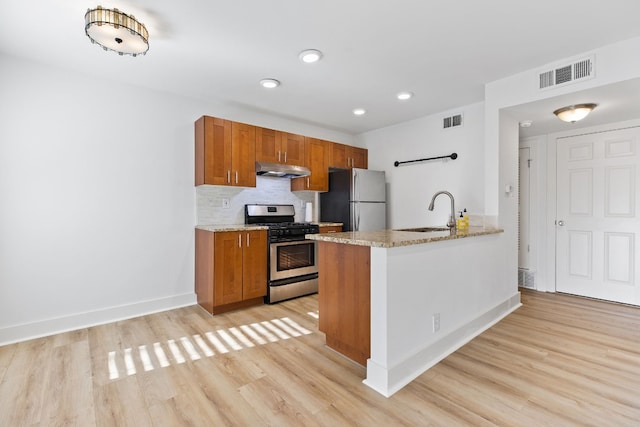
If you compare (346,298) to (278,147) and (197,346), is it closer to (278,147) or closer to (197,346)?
(197,346)

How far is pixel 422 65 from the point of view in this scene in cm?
273

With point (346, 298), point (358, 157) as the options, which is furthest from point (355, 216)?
point (346, 298)

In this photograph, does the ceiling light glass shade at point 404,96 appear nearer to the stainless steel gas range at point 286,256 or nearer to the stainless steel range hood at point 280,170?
the stainless steel range hood at point 280,170

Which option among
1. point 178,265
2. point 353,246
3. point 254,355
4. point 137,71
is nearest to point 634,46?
point 353,246

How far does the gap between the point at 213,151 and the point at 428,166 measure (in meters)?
2.85

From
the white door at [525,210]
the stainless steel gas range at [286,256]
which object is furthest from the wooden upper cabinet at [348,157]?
the white door at [525,210]

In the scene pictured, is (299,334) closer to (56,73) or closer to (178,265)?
(178,265)

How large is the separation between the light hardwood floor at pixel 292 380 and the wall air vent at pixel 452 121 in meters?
2.42

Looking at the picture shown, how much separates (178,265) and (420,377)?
2.75 meters

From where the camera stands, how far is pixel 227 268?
10.5 feet

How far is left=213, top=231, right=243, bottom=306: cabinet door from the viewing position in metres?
3.13

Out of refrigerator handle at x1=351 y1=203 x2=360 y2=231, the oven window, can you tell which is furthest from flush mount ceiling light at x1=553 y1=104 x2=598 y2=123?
the oven window

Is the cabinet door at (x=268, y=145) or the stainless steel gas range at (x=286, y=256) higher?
the cabinet door at (x=268, y=145)

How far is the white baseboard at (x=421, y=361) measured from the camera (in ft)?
6.02
